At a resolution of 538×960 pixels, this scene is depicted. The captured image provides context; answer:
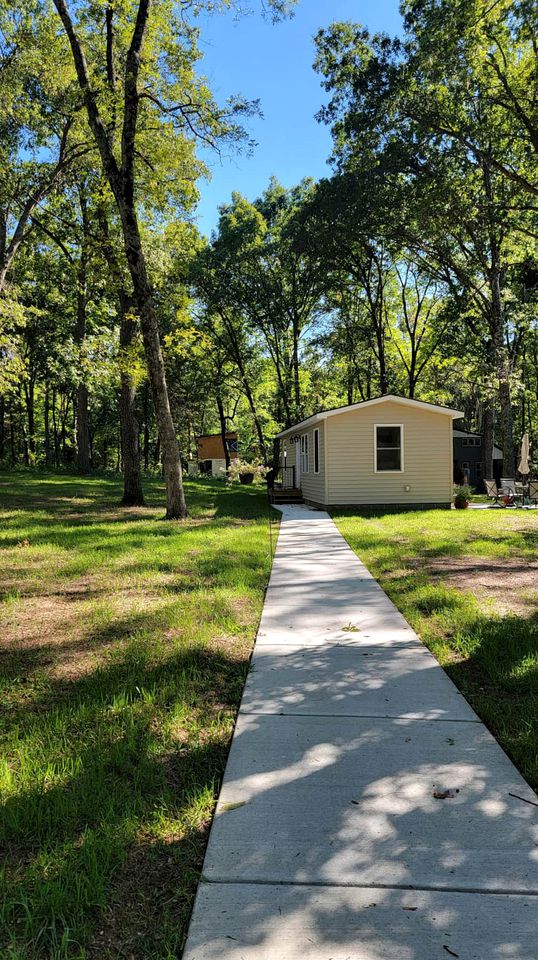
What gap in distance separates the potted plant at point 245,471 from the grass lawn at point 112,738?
69.6ft

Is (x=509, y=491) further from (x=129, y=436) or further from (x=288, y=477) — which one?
(x=129, y=436)

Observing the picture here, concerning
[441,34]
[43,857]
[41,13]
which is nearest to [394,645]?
[43,857]

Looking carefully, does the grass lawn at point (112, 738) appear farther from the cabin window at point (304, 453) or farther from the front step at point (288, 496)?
the front step at point (288, 496)

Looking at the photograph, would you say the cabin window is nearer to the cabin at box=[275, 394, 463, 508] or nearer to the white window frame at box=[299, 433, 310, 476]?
the white window frame at box=[299, 433, 310, 476]

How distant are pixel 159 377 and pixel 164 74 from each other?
254 inches

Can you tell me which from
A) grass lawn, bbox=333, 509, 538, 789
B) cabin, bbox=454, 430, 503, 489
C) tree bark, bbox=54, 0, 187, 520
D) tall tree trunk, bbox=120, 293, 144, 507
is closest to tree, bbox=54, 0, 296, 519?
tree bark, bbox=54, 0, 187, 520

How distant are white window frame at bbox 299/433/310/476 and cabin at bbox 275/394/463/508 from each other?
8.15 ft

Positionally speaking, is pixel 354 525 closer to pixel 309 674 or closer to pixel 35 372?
pixel 309 674

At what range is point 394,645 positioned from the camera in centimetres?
462

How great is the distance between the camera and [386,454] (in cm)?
1645

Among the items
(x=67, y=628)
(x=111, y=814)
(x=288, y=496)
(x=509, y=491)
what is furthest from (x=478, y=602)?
(x=288, y=496)

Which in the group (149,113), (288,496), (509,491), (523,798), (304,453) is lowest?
(523,798)

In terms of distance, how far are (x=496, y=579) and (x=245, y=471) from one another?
22797 mm

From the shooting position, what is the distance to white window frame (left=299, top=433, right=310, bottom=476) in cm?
1941
